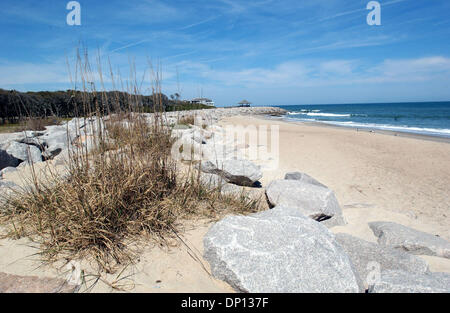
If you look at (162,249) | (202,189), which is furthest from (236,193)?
(162,249)

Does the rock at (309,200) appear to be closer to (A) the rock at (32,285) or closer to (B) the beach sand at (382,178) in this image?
(B) the beach sand at (382,178)

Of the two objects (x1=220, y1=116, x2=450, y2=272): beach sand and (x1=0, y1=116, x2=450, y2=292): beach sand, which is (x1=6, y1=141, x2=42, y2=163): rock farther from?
(x1=220, y1=116, x2=450, y2=272): beach sand

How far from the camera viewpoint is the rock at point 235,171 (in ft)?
13.1

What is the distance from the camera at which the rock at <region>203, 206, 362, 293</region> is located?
1662mm

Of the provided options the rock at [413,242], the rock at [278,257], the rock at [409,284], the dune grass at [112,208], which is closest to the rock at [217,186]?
the dune grass at [112,208]

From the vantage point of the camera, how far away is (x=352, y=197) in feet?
15.1

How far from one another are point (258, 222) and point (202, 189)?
1.01 metres

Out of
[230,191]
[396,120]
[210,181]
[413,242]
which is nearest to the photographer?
[413,242]

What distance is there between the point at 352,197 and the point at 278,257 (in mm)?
3435

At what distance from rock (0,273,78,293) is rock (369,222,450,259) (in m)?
3.12

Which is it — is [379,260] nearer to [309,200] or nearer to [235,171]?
[309,200]

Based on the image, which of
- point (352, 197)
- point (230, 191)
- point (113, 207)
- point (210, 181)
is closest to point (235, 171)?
point (230, 191)

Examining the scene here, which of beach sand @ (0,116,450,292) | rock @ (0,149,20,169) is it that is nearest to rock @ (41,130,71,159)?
rock @ (0,149,20,169)
